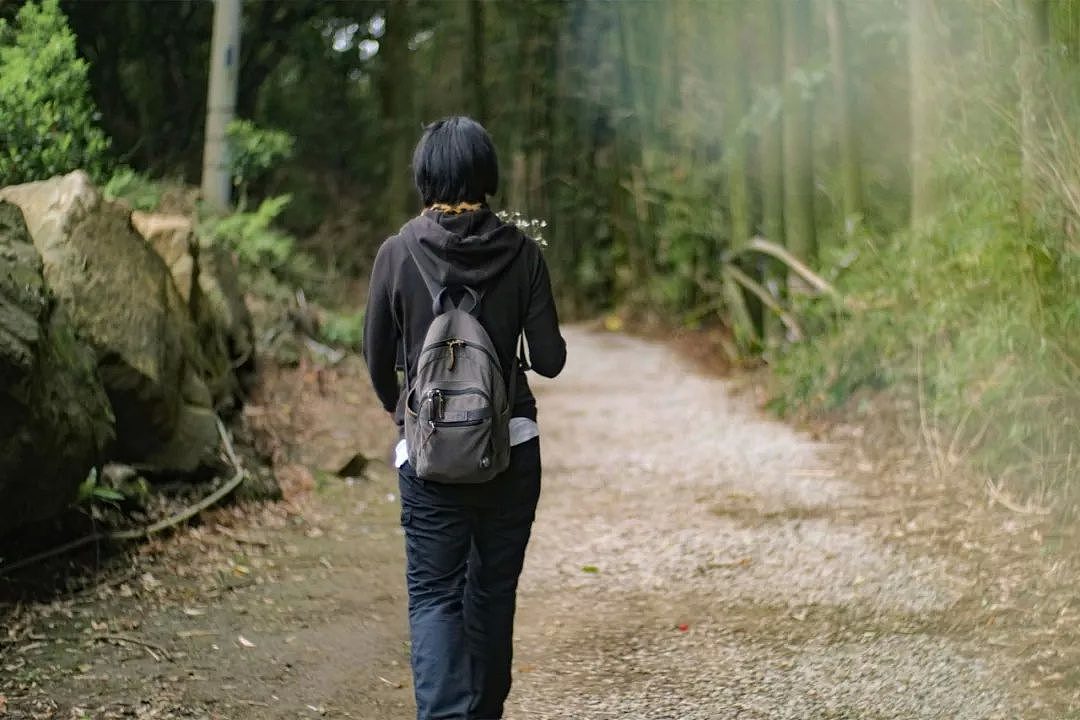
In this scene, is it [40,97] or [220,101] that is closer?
[40,97]

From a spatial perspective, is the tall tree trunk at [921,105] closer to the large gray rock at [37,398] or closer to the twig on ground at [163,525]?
the twig on ground at [163,525]

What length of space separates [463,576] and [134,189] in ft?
19.5

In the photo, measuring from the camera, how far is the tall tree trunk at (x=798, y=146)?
40.0ft

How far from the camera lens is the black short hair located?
10.5ft

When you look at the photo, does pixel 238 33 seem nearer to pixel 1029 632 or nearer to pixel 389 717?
pixel 389 717

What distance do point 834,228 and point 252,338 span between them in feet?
22.2

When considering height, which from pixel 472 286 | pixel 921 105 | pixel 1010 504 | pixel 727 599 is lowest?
pixel 727 599

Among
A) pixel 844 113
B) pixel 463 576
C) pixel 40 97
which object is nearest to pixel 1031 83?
pixel 463 576

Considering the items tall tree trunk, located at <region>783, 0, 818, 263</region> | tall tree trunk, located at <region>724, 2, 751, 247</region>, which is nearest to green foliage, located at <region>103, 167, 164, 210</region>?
tall tree trunk, located at <region>783, 0, 818, 263</region>

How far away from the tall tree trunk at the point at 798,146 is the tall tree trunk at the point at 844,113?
617 millimetres

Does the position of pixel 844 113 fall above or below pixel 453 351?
above

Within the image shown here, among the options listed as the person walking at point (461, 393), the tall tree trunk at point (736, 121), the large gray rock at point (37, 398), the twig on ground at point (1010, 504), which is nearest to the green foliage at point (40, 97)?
the large gray rock at point (37, 398)

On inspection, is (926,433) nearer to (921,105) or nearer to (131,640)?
(921,105)

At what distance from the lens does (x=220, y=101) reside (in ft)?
31.6
